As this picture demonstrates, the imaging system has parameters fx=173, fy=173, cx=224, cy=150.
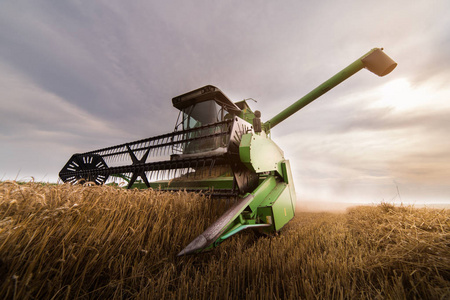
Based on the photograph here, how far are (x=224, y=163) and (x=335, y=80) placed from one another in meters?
5.57

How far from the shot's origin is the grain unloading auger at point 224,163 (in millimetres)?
2584

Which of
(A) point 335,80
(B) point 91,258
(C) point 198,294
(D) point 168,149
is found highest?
(A) point 335,80

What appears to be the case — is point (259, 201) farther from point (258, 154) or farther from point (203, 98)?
point (203, 98)

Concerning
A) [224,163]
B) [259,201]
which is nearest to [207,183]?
[224,163]

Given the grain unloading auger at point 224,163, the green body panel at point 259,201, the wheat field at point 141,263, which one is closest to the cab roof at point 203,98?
the grain unloading auger at point 224,163

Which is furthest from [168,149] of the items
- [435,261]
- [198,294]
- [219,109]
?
[435,261]

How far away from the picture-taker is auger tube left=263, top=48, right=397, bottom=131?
20.1 ft

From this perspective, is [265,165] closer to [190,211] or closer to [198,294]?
[190,211]

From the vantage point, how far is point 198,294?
3.98 feet

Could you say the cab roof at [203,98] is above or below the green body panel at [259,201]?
above

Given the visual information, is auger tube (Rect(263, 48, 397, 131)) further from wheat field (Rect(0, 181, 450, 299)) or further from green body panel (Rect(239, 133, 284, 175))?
wheat field (Rect(0, 181, 450, 299))

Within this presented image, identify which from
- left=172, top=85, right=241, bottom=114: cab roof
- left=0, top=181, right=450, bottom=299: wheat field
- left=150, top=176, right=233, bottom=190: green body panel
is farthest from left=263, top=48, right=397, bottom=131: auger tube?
left=0, top=181, right=450, bottom=299: wheat field

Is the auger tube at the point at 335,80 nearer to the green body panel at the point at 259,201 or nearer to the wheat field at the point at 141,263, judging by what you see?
the green body panel at the point at 259,201

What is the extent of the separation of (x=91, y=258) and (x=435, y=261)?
7.73 ft
